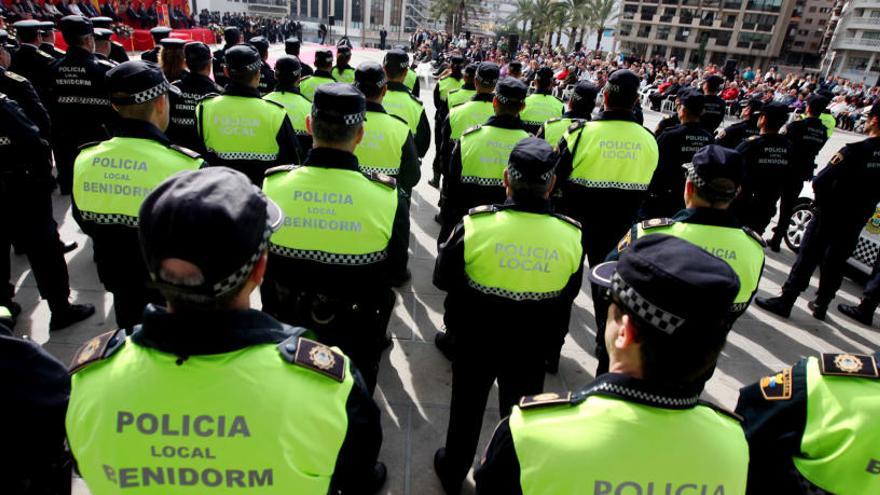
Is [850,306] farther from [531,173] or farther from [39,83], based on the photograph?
[39,83]

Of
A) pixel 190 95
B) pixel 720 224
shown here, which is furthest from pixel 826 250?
pixel 190 95

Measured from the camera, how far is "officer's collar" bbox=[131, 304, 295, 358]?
1275 mm

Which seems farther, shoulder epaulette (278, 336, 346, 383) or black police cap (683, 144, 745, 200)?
black police cap (683, 144, 745, 200)

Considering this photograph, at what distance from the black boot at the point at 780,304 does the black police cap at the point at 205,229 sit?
5.89 meters

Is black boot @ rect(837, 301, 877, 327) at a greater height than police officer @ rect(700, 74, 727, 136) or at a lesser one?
lesser

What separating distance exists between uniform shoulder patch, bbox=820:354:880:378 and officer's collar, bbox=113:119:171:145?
3.34 metres

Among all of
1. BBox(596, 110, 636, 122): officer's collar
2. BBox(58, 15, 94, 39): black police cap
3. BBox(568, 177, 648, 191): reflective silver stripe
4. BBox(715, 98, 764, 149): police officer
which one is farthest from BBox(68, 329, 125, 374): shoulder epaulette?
BBox(715, 98, 764, 149): police officer

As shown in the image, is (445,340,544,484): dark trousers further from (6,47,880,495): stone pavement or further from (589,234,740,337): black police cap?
(589,234,740,337): black police cap

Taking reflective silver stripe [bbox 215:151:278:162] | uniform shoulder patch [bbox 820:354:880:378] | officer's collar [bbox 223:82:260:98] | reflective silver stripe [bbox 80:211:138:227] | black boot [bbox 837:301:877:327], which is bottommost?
black boot [bbox 837:301:877:327]

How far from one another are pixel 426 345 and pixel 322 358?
2.98m

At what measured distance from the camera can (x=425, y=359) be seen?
4121 millimetres

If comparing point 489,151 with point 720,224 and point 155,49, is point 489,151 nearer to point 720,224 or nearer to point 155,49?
point 720,224

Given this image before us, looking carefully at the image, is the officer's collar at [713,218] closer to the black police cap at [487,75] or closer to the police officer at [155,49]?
the black police cap at [487,75]

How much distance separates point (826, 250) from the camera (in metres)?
5.32
